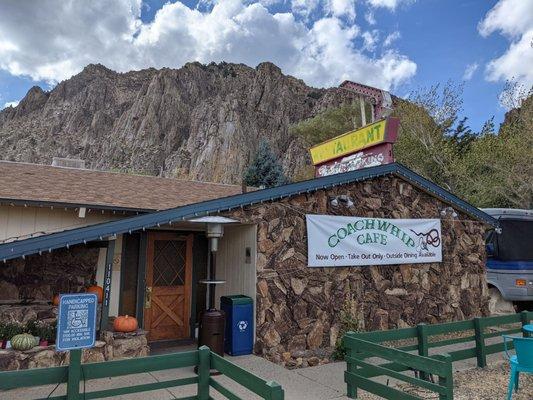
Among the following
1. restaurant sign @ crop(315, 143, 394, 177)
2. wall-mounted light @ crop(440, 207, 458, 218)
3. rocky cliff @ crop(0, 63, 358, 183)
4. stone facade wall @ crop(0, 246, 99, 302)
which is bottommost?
stone facade wall @ crop(0, 246, 99, 302)

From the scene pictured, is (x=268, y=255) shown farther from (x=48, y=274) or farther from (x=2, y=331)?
(x=2, y=331)

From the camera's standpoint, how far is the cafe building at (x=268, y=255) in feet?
24.5

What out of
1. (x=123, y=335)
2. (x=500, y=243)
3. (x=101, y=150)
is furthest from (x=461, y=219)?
(x=101, y=150)

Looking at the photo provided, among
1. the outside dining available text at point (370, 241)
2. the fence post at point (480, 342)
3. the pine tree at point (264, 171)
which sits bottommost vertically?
the fence post at point (480, 342)

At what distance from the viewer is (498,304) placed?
11953 millimetres

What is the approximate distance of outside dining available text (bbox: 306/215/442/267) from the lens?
319 inches

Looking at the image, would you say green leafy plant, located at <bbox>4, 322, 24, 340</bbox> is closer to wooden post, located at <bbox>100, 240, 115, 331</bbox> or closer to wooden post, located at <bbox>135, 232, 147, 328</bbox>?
wooden post, located at <bbox>100, 240, 115, 331</bbox>

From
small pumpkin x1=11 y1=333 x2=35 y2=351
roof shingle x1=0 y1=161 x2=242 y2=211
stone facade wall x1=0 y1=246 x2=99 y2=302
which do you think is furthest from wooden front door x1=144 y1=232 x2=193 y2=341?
small pumpkin x1=11 y1=333 x2=35 y2=351

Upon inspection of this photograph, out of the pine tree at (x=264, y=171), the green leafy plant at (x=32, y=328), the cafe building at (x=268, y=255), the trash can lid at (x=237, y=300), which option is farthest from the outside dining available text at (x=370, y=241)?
the pine tree at (x=264, y=171)

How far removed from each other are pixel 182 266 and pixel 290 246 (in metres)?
2.80

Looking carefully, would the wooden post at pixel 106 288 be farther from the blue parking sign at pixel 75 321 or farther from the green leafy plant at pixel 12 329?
the blue parking sign at pixel 75 321

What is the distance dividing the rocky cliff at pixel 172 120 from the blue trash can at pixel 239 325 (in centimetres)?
5138

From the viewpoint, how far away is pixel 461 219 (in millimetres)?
10352

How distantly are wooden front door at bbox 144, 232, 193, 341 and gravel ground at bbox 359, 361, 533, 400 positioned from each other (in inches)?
179
